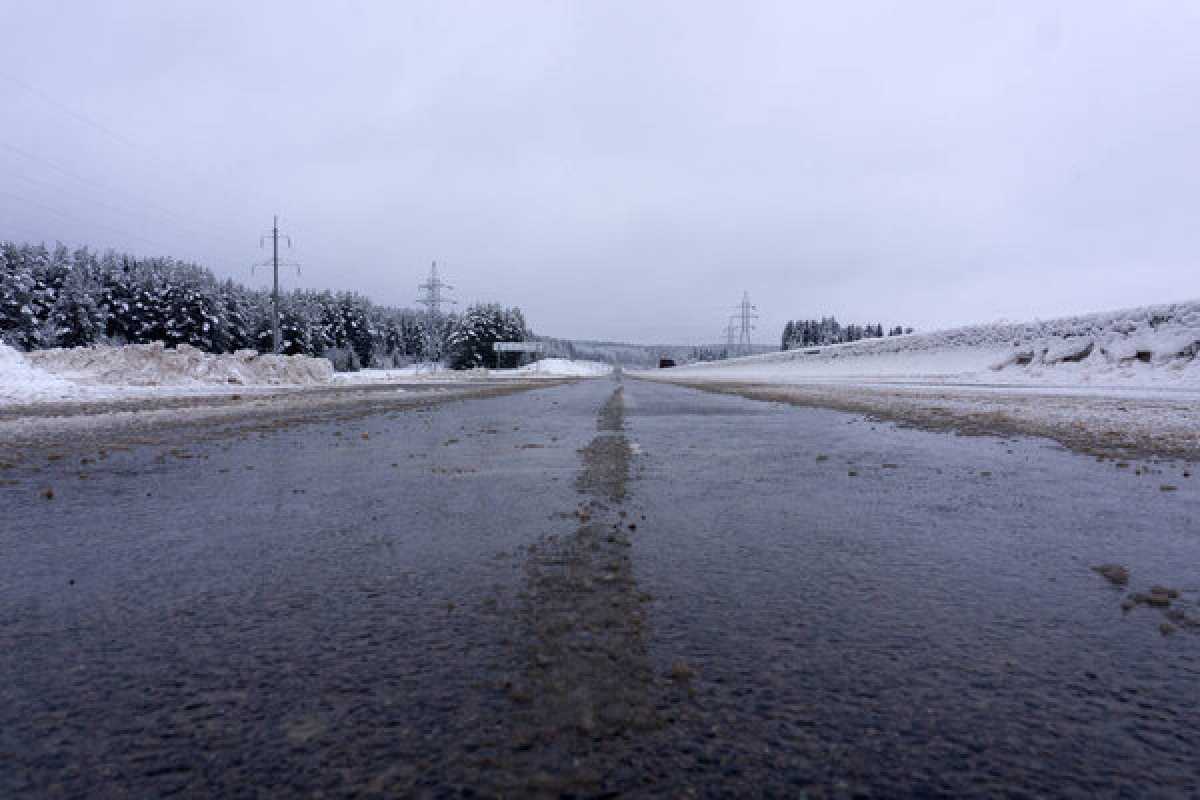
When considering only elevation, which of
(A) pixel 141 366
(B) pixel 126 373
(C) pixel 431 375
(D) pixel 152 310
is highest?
(D) pixel 152 310

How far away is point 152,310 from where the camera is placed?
73.8 metres

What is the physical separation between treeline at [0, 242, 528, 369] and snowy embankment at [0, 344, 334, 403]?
33.0m

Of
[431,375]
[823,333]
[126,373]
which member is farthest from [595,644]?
[823,333]

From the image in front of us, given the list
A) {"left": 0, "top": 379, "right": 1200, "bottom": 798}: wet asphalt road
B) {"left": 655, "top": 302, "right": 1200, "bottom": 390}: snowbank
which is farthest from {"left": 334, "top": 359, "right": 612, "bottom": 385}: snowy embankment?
{"left": 0, "top": 379, "right": 1200, "bottom": 798}: wet asphalt road

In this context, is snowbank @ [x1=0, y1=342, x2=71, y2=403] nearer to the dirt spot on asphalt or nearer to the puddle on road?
the puddle on road

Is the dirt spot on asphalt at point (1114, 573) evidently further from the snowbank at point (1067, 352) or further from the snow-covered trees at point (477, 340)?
the snow-covered trees at point (477, 340)

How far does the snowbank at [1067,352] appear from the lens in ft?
62.9

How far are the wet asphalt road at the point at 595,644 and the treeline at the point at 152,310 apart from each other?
63154mm

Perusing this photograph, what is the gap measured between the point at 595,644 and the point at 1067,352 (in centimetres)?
2855

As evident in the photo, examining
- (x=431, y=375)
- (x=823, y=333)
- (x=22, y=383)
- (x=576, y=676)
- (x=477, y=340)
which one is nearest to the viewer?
(x=576, y=676)

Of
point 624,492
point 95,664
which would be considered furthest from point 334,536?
point 624,492

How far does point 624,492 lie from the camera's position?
5512 mm

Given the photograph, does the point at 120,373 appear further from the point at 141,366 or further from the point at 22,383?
the point at 22,383

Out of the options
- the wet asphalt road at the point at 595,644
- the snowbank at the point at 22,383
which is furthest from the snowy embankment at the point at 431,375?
the wet asphalt road at the point at 595,644
